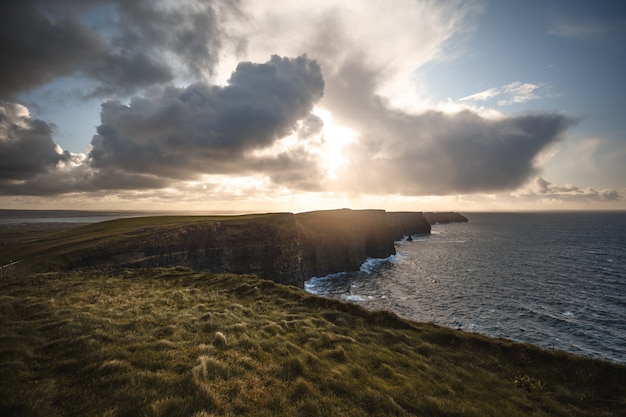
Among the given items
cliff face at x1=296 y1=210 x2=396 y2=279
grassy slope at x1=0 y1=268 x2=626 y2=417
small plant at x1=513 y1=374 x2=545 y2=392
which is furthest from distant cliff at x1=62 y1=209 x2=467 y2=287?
small plant at x1=513 y1=374 x2=545 y2=392

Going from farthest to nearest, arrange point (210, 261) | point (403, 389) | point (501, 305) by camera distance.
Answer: point (210, 261) < point (501, 305) < point (403, 389)

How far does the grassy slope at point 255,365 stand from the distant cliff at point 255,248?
95.9ft

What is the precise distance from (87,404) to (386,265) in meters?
96.1

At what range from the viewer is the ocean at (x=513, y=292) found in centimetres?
4022

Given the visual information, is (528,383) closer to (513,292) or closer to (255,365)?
(255,365)

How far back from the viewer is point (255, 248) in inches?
2721

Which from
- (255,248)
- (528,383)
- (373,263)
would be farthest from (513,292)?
(255,248)

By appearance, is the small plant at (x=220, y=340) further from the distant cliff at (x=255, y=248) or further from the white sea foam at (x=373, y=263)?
the white sea foam at (x=373, y=263)

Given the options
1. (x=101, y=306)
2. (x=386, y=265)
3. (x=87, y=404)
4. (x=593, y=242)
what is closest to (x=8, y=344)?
(x=87, y=404)

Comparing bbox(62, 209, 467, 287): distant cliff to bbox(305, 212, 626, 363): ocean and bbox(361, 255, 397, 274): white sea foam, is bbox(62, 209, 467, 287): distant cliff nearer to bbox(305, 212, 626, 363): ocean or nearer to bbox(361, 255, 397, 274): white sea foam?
bbox(361, 255, 397, 274): white sea foam

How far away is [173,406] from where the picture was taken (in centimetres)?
830

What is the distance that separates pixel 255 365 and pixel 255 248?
58.4 m

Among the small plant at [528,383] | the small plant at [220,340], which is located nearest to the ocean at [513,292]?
the small plant at [528,383]

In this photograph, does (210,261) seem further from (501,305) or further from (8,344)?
(501,305)
